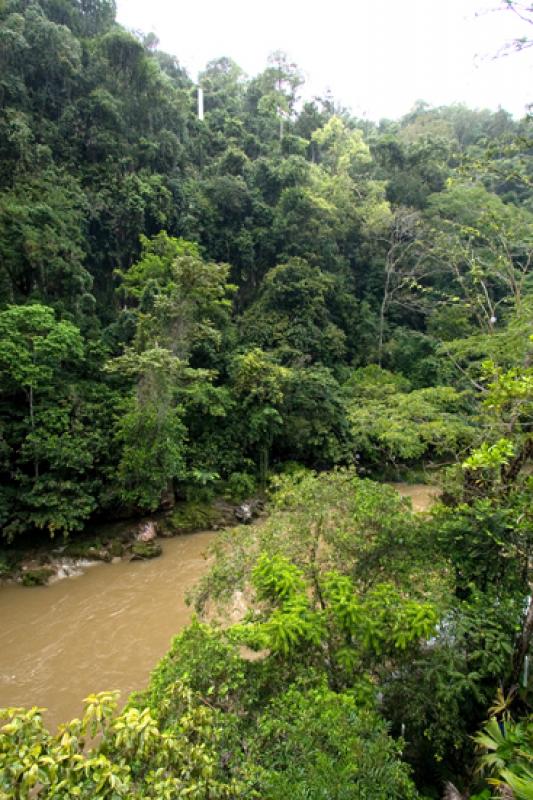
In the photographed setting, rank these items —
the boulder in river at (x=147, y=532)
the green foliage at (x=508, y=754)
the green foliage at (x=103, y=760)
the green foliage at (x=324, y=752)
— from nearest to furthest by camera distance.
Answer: the green foliage at (x=103, y=760), the green foliage at (x=324, y=752), the green foliage at (x=508, y=754), the boulder in river at (x=147, y=532)

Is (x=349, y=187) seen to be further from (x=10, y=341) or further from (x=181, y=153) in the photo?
(x=10, y=341)

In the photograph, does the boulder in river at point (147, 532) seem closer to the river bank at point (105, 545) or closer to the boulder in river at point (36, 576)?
the river bank at point (105, 545)

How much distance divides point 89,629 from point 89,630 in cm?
3

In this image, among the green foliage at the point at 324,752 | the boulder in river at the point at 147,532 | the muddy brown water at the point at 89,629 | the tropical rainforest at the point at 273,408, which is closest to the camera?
the green foliage at the point at 324,752

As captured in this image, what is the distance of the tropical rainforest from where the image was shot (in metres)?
2.83

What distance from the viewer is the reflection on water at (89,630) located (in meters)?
6.18

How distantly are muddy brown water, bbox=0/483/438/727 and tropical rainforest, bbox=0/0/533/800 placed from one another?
48.4 inches

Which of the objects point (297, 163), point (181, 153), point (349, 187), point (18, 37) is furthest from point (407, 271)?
point (18, 37)

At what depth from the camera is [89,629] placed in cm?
749

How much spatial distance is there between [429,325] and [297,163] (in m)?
8.71

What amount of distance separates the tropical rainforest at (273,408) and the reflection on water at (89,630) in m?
1.20

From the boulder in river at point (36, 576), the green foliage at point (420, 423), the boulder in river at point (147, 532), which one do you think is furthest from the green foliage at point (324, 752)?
the boulder in river at point (147, 532)

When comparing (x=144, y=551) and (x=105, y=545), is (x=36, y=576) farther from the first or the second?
(x=144, y=551)

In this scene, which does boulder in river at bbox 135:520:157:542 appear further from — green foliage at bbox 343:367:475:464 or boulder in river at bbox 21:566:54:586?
green foliage at bbox 343:367:475:464
